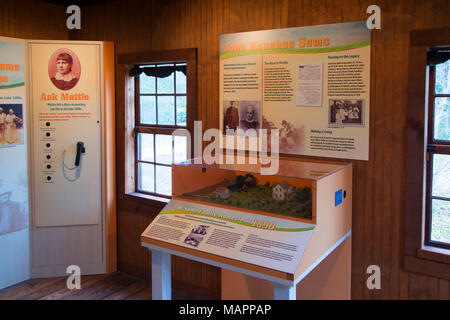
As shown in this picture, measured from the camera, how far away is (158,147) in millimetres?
4410

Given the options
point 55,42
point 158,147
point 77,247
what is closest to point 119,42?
point 55,42

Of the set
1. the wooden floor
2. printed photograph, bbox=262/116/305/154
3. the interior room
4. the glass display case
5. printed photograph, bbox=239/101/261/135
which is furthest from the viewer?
the wooden floor

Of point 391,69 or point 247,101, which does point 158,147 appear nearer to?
point 247,101

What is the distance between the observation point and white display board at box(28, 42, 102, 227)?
432cm

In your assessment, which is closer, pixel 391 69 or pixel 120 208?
pixel 391 69

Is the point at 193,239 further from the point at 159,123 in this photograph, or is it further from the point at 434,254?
the point at 159,123

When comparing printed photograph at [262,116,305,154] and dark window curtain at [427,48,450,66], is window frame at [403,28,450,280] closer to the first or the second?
dark window curtain at [427,48,450,66]

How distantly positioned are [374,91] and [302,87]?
54 centimetres

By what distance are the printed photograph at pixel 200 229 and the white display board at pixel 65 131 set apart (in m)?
1.94

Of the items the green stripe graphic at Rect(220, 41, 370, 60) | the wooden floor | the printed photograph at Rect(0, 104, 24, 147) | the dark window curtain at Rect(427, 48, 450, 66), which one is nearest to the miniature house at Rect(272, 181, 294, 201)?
the green stripe graphic at Rect(220, 41, 370, 60)

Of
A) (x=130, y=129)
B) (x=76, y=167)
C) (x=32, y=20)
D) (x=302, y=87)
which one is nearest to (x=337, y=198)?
(x=302, y=87)

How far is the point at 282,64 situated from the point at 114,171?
219 cm

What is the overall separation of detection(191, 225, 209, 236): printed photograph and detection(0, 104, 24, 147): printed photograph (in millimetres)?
2299

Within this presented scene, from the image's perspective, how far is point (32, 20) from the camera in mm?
4574
